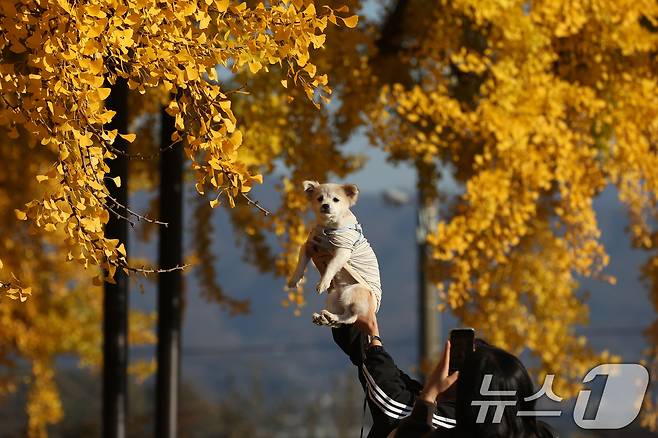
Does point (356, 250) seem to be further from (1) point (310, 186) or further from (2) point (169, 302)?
(2) point (169, 302)

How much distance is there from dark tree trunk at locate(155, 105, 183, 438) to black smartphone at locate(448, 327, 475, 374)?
6.18 metres

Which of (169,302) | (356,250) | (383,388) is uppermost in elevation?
(356,250)

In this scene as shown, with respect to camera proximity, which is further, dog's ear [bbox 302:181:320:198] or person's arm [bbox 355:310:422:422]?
dog's ear [bbox 302:181:320:198]

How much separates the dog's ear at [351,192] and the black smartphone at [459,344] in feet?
2.61

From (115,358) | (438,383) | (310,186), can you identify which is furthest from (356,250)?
(115,358)

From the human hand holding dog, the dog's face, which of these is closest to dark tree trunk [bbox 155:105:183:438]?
the dog's face

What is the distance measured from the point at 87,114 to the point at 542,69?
500cm

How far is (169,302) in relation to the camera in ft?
33.0

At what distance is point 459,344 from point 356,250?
656mm

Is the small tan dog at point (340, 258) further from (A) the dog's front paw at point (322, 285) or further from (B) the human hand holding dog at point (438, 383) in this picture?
(B) the human hand holding dog at point (438, 383)

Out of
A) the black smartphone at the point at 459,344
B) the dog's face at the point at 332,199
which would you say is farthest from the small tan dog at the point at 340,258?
the black smartphone at the point at 459,344

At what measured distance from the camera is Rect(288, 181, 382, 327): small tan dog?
437cm

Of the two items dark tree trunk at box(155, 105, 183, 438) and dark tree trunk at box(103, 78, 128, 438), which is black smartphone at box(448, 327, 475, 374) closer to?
dark tree trunk at box(103, 78, 128, 438)

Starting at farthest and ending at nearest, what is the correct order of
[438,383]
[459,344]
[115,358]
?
[115,358] → [459,344] → [438,383]
